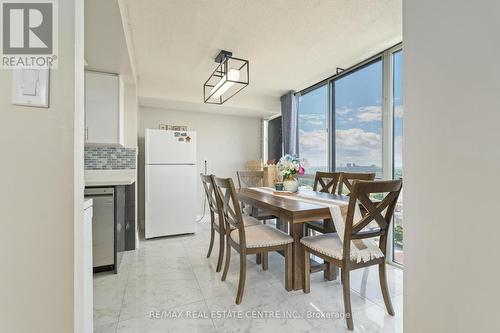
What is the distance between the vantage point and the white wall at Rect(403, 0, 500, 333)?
0.58 meters

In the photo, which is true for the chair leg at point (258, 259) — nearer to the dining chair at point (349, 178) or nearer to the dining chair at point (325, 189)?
the dining chair at point (325, 189)

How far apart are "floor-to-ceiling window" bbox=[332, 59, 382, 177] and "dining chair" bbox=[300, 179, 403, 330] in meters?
1.34

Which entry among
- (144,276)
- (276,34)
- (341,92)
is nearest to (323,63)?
(341,92)

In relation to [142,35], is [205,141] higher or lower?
lower

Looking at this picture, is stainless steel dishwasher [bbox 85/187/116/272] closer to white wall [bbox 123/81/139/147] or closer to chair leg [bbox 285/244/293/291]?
white wall [bbox 123/81/139/147]

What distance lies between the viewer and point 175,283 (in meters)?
2.08

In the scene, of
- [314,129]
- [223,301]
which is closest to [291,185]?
[223,301]

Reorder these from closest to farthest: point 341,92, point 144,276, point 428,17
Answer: point 428,17, point 144,276, point 341,92

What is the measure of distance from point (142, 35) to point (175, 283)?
247 cm

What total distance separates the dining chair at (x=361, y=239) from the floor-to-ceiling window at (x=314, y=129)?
2058 mm

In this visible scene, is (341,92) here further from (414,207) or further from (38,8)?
(38,8)

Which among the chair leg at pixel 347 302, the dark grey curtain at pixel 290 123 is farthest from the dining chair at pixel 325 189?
the dark grey curtain at pixel 290 123

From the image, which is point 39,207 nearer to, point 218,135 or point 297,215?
point 297,215

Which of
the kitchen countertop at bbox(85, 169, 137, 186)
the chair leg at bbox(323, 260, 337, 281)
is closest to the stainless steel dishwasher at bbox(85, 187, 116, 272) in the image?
the kitchen countertop at bbox(85, 169, 137, 186)
